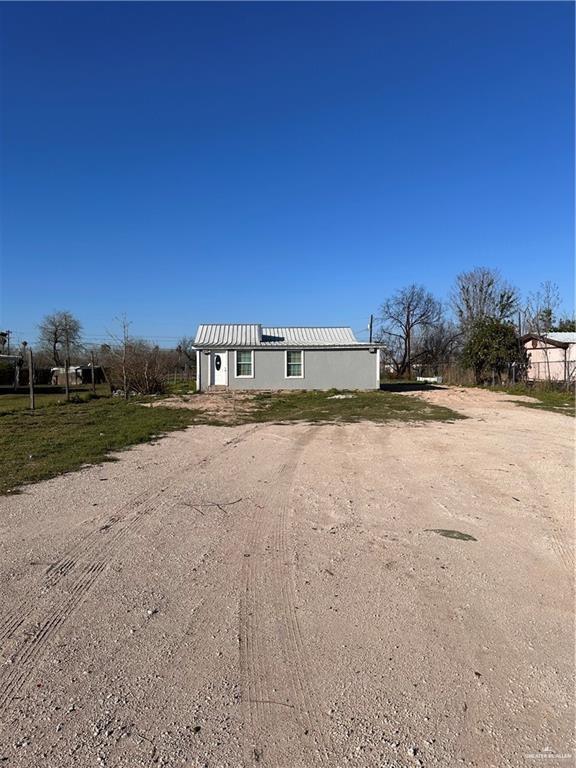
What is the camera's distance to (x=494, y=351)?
30.8 metres

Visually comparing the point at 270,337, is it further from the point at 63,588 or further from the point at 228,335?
the point at 63,588

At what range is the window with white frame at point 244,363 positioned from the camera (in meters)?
25.7

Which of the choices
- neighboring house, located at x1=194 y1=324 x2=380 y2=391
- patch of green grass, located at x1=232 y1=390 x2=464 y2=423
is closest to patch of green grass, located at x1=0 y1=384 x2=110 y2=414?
neighboring house, located at x1=194 y1=324 x2=380 y2=391

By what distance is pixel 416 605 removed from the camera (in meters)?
3.28

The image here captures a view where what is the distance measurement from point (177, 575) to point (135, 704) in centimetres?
139

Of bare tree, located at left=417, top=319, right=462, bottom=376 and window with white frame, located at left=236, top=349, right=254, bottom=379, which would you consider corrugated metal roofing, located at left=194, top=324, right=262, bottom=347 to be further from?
bare tree, located at left=417, top=319, right=462, bottom=376

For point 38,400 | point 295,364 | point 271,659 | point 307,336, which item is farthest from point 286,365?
point 271,659

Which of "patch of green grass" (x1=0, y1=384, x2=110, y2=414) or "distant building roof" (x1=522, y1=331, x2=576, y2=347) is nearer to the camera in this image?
"patch of green grass" (x1=0, y1=384, x2=110, y2=414)

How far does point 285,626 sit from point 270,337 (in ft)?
82.5

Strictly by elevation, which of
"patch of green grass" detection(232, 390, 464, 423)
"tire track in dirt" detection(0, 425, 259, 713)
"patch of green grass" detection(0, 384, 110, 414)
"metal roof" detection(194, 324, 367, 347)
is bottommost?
"tire track in dirt" detection(0, 425, 259, 713)

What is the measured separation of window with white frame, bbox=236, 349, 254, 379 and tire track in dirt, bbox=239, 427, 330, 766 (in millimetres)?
21329

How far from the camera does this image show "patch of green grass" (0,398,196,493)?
7305mm

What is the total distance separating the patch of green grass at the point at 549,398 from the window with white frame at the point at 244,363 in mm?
12529

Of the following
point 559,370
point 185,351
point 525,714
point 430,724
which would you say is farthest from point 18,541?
point 185,351
